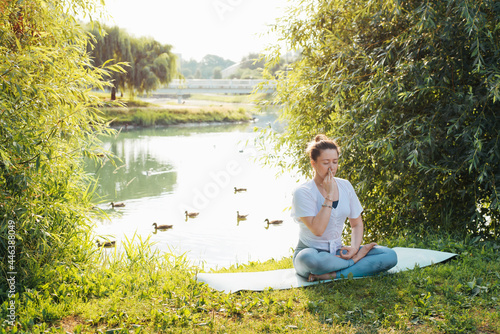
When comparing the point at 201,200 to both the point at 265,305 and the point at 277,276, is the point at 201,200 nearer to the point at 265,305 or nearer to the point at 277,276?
the point at 277,276

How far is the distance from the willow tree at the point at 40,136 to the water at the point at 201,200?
583mm

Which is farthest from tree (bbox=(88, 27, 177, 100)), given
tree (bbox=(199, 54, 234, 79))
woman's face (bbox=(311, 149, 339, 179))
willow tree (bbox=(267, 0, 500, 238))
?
tree (bbox=(199, 54, 234, 79))

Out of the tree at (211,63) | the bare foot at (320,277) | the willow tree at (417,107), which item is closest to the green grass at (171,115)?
the willow tree at (417,107)

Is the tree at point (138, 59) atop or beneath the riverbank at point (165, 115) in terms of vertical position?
atop

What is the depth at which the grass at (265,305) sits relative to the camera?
2.69 meters

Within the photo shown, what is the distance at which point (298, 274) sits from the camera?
141 inches

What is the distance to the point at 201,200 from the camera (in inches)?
435

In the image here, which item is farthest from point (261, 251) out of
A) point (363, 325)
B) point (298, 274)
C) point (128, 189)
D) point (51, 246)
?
point (128, 189)

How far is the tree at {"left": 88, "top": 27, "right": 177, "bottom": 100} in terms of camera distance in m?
26.9

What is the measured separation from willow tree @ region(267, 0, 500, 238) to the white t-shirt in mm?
824
